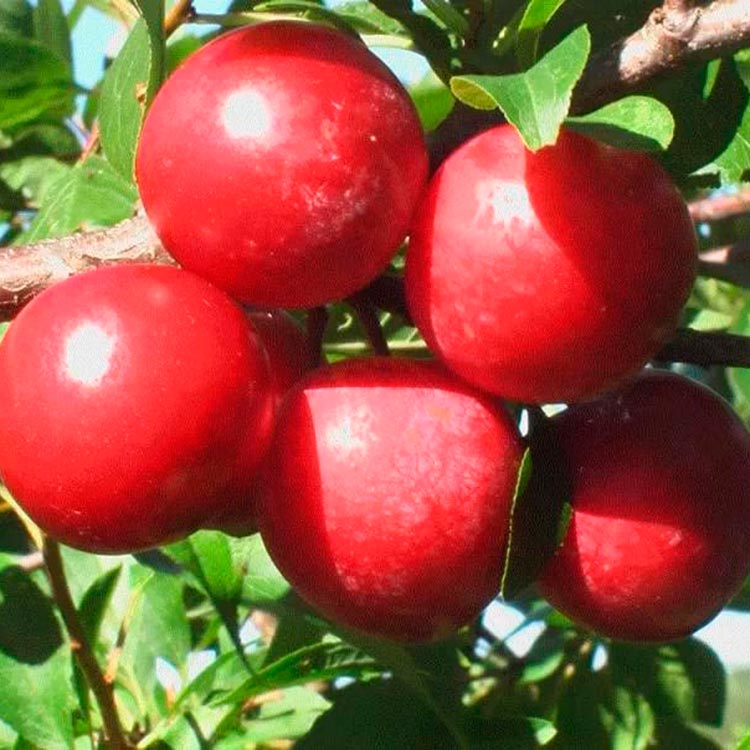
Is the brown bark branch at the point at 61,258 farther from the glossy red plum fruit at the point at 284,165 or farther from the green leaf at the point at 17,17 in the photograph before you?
the green leaf at the point at 17,17

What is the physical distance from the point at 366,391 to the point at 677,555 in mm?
296

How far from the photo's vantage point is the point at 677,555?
1145 mm

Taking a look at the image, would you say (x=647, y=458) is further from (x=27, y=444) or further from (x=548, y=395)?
(x=27, y=444)

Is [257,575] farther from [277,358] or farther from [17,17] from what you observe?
[17,17]

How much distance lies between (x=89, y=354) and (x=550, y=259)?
0.33 m

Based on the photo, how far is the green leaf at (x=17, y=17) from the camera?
195 centimetres

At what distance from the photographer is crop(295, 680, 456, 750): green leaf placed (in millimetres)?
1489

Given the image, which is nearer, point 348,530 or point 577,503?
point 348,530

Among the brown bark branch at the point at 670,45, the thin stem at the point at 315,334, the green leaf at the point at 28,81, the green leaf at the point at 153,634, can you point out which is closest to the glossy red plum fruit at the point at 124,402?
the thin stem at the point at 315,334

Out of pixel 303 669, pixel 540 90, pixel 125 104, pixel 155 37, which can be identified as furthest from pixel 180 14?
pixel 303 669

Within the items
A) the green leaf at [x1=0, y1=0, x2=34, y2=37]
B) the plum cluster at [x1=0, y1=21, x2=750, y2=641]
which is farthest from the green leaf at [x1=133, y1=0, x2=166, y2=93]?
the green leaf at [x1=0, y1=0, x2=34, y2=37]

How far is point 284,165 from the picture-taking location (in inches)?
39.1

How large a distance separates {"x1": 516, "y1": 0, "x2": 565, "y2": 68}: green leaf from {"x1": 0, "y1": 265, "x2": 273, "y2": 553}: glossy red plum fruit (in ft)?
1.02

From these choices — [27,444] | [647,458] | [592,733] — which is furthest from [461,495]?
[592,733]
